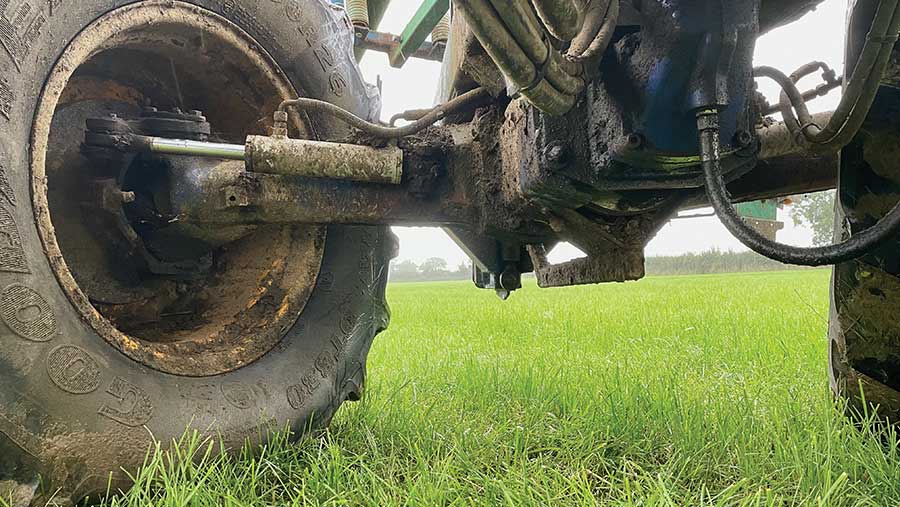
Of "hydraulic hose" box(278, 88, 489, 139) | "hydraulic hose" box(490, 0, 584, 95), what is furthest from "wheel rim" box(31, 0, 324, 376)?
"hydraulic hose" box(490, 0, 584, 95)

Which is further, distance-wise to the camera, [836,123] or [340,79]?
[340,79]

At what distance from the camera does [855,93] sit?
833 mm

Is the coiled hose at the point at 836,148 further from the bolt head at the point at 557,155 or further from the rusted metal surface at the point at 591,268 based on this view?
the rusted metal surface at the point at 591,268

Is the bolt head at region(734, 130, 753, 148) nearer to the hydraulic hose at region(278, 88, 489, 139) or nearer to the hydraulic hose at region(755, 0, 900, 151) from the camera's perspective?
the hydraulic hose at region(755, 0, 900, 151)

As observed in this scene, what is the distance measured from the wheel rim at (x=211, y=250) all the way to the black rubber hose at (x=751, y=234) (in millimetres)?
916

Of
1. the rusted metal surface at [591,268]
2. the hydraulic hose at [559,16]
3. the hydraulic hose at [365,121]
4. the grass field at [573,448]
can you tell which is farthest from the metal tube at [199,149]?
the rusted metal surface at [591,268]

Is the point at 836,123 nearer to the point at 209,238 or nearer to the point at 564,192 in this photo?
the point at 564,192

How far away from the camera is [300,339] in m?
1.43

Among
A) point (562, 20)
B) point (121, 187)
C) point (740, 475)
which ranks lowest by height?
point (740, 475)

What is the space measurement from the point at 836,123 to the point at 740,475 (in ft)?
2.13

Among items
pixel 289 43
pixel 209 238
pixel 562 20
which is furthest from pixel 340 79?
pixel 562 20

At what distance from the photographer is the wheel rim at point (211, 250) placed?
123 cm

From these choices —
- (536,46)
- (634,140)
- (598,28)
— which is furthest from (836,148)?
(536,46)

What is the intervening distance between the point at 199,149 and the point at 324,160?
0.25 m
